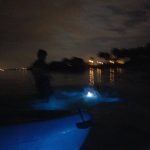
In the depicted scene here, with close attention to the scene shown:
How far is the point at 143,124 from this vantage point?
2270cm

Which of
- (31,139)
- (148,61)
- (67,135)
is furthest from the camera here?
(148,61)

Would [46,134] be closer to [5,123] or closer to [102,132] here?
[5,123]

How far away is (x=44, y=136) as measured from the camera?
51.2 ft

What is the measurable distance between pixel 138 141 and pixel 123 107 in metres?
13.8

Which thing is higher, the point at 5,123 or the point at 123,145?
the point at 5,123

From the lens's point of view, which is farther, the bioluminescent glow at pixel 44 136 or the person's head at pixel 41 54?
the person's head at pixel 41 54

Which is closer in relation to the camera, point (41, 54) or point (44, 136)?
point (44, 136)

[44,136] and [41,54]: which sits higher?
[41,54]

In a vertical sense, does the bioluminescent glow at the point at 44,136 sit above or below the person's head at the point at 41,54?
below

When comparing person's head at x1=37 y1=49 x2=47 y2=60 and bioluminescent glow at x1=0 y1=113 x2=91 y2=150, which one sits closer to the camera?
bioluminescent glow at x1=0 y1=113 x2=91 y2=150

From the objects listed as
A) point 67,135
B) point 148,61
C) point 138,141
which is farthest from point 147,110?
point 148,61

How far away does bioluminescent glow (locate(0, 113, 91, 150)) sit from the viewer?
A: 14.9 m

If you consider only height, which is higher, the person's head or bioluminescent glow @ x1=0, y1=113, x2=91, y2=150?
the person's head

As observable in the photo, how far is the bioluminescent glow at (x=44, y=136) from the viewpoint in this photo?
1488 cm
